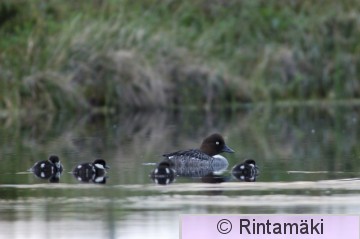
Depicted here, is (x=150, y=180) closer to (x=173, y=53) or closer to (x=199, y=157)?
(x=199, y=157)

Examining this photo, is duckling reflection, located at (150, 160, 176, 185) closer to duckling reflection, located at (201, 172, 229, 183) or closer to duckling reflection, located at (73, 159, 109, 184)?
duckling reflection, located at (201, 172, 229, 183)

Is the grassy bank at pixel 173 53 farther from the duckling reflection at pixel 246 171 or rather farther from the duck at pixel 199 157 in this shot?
the duckling reflection at pixel 246 171

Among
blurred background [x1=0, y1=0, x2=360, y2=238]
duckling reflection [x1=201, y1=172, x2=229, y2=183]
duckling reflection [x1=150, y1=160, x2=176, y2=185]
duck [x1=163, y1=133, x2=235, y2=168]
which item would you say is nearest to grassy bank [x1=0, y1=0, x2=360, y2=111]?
blurred background [x1=0, y1=0, x2=360, y2=238]

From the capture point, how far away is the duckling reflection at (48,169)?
1449 centimetres

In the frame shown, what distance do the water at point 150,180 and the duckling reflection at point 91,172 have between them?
0.13m

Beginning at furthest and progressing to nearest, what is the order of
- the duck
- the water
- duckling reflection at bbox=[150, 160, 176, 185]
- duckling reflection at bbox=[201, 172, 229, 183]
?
the duck < duckling reflection at bbox=[201, 172, 229, 183] < duckling reflection at bbox=[150, 160, 176, 185] < the water

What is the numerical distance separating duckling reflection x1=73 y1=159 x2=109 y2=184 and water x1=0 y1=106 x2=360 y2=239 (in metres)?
0.13

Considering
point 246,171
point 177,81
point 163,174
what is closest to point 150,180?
point 163,174

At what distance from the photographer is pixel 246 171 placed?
14484 mm

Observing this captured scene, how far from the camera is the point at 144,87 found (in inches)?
1058

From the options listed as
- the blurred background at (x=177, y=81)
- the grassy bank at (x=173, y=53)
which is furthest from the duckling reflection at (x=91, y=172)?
the grassy bank at (x=173, y=53)

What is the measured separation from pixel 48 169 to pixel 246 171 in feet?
6.89

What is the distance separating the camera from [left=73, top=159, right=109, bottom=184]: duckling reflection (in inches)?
561

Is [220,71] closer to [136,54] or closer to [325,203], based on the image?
[136,54]
